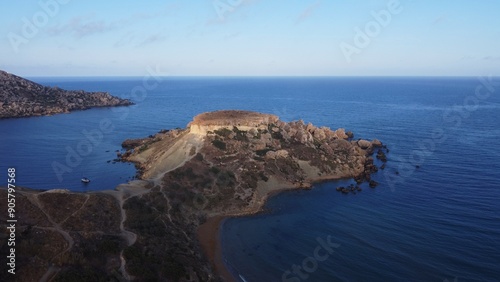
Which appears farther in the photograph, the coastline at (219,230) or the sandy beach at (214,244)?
the coastline at (219,230)

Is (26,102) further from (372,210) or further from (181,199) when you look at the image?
(372,210)

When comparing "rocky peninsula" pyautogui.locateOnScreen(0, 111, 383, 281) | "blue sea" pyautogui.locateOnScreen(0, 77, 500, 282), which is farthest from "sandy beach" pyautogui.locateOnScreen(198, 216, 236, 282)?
"blue sea" pyautogui.locateOnScreen(0, 77, 500, 282)

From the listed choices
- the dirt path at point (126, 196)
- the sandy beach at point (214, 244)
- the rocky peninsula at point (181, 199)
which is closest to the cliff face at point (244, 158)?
the rocky peninsula at point (181, 199)

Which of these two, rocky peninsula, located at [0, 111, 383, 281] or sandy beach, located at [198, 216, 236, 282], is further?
sandy beach, located at [198, 216, 236, 282]

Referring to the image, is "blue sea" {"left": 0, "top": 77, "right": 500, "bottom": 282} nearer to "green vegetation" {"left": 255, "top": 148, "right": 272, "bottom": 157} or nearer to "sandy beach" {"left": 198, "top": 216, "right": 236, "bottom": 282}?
"sandy beach" {"left": 198, "top": 216, "right": 236, "bottom": 282}

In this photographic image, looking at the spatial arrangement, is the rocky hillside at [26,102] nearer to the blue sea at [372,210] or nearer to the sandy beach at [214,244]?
the blue sea at [372,210]

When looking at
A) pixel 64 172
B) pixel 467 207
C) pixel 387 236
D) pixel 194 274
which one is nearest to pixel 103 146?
pixel 64 172

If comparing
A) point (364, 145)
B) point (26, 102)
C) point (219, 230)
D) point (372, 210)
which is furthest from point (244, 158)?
point (26, 102)

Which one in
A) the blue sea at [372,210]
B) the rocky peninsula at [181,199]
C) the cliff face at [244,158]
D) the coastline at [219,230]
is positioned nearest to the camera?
the rocky peninsula at [181,199]

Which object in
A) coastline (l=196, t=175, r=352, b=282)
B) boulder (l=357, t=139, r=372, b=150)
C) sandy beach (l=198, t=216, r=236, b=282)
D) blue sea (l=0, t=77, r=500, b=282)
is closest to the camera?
blue sea (l=0, t=77, r=500, b=282)
